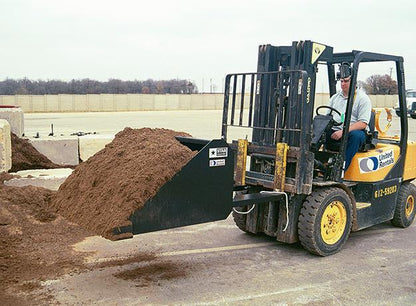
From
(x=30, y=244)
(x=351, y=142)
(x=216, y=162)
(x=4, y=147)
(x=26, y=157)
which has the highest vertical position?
(x=351, y=142)

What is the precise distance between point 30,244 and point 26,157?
5633 mm

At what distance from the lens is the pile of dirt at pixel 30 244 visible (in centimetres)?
466

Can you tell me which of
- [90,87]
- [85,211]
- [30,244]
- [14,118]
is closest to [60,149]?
[14,118]

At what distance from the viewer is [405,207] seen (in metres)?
6.96

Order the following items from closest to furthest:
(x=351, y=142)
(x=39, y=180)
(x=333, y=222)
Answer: (x=333, y=222) → (x=351, y=142) → (x=39, y=180)

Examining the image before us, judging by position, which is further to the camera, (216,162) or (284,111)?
(284,111)

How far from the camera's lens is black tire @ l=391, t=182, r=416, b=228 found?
272 inches

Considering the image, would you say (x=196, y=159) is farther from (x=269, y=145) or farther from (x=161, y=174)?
(x=269, y=145)

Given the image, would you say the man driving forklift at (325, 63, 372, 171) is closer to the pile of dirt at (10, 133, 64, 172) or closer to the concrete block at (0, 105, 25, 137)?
the pile of dirt at (10, 133, 64, 172)

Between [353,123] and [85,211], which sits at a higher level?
[353,123]

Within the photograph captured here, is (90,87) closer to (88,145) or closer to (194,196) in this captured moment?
(88,145)

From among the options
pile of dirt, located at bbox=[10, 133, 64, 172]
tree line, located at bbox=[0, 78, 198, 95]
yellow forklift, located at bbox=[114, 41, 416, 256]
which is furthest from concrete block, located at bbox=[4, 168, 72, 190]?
tree line, located at bbox=[0, 78, 198, 95]

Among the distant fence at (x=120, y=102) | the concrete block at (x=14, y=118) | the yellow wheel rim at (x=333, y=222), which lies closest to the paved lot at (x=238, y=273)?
the yellow wheel rim at (x=333, y=222)

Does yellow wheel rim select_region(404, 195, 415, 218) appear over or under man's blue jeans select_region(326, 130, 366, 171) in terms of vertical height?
under
